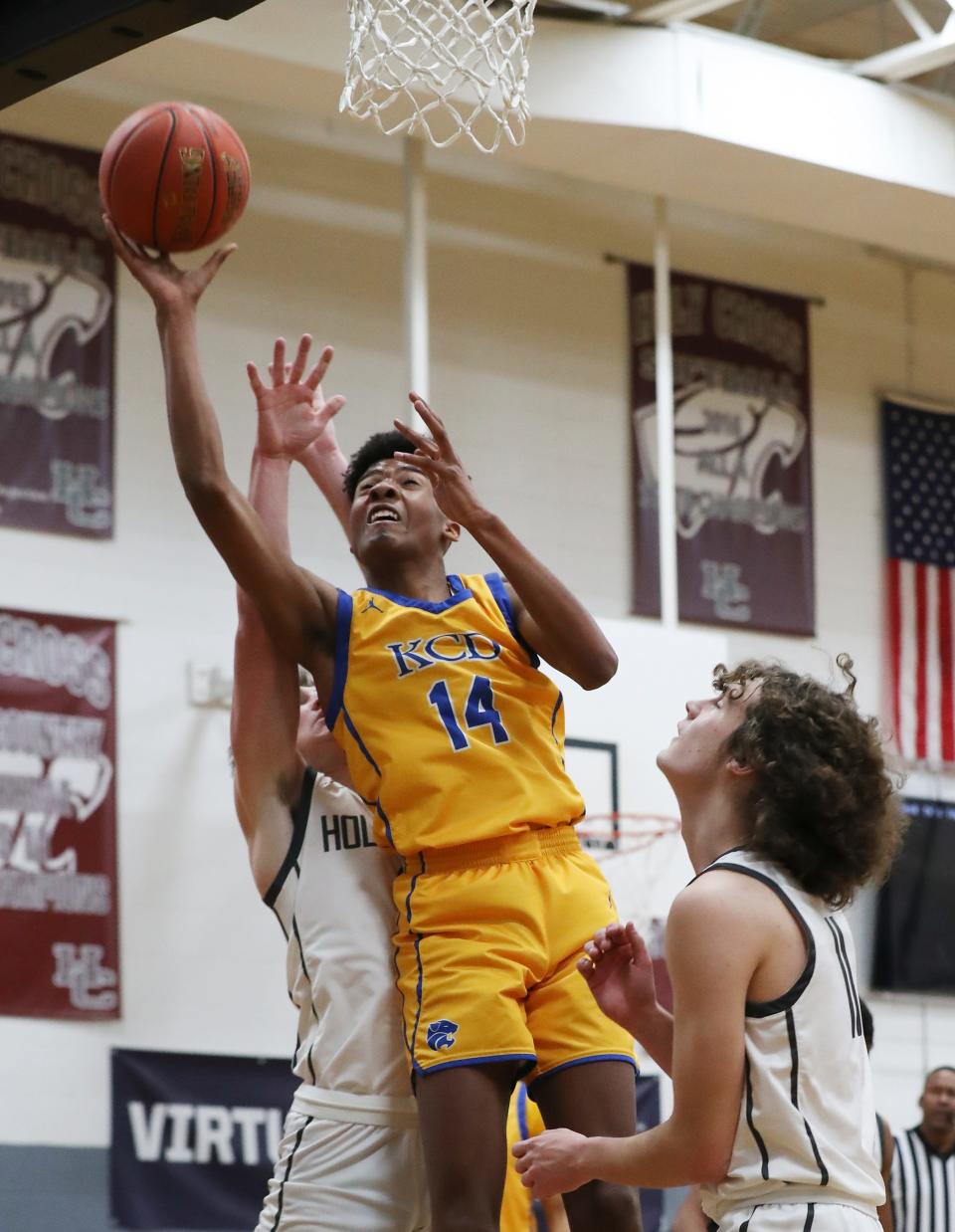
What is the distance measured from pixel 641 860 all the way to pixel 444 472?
5.64 meters

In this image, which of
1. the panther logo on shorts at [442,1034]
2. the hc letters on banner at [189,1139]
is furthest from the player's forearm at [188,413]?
the hc letters on banner at [189,1139]

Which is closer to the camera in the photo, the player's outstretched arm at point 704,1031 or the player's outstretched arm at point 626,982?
the player's outstretched arm at point 704,1031

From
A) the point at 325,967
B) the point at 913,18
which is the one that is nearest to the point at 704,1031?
the point at 325,967

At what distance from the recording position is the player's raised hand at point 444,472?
13.4ft

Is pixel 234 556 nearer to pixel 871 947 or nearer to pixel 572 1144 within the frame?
pixel 572 1144

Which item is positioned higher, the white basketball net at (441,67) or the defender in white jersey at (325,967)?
the white basketball net at (441,67)

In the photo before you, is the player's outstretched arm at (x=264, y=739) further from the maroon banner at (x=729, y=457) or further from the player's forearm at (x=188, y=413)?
the maroon banner at (x=729, y=457)

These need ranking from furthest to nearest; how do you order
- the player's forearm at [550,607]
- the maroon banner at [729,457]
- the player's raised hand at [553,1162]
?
1. the maroon banner at [729,457]
2. the player's forearm at [550,607]
3. the player's raised hand at [553,1162]

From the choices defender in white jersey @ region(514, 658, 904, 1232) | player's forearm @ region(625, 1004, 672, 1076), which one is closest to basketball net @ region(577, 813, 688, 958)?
player's forearm @ region(625, 1004, 672, 1076)

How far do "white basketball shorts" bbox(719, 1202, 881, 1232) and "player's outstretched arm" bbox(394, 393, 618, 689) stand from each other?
138cm

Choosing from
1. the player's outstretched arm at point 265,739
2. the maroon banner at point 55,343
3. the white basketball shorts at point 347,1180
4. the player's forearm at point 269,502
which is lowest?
the white basketball shorts at point 347,1180

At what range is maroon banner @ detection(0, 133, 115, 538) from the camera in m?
9.94

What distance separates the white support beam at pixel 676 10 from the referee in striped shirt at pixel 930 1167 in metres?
5.37

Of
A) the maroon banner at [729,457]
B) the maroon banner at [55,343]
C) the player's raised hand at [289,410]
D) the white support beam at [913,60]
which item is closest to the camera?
the player's raised hand at [289,410]
